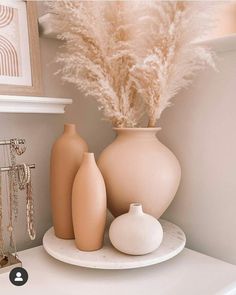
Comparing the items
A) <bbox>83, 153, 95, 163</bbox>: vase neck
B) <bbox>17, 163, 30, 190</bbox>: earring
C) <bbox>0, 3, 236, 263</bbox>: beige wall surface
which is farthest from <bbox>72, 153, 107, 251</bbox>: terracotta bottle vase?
<bbox>0, 3, 236, 263</bbox>: beige wall surface

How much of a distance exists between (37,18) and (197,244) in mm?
791

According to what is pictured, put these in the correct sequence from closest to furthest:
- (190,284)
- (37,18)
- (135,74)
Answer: (190,284), (135,74), (37,18)

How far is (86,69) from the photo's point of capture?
2.82ft

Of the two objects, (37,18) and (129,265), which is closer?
(129,265)

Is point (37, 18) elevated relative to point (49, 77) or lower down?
elevated

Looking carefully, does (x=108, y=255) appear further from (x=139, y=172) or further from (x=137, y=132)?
(x=137, y=132)

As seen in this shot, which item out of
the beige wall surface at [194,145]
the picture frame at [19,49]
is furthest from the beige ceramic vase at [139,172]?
the picture frame at [19,49]

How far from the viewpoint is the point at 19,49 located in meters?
0.88

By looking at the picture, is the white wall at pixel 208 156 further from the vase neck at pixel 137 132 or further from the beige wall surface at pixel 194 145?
the vase neck at pixel 137 132

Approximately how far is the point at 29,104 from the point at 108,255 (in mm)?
429

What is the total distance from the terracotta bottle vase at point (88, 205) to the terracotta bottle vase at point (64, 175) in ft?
0.22

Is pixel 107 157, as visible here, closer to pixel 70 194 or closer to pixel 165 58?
pixel 70 194

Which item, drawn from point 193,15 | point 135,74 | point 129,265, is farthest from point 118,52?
point 129,265

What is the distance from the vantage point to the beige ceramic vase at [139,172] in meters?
0.80
